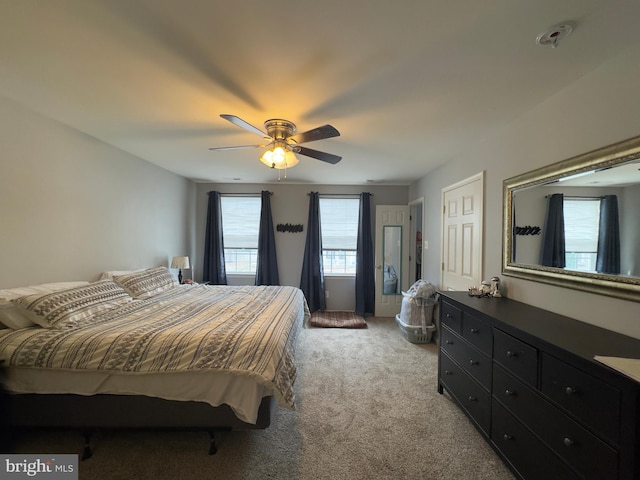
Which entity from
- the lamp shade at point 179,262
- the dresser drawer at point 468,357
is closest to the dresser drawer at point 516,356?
the dresser drawer at point 468,357

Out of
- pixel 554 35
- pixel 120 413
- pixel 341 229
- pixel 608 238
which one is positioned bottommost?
pixel 120 413

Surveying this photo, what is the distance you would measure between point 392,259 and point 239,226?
9.98ft

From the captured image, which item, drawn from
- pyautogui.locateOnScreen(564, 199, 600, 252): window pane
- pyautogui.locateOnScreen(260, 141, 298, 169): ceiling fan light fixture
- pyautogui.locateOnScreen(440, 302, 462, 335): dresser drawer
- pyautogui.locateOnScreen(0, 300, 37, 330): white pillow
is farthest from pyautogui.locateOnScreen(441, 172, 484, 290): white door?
pyautogui.locateOnScreen(0, 300, 37, 330): white pillow

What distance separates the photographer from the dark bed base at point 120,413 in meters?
1.62

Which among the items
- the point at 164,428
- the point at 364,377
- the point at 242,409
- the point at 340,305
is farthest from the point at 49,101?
the point at 340,305

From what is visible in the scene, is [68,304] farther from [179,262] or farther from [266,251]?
[266,251]

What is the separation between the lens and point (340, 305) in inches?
191

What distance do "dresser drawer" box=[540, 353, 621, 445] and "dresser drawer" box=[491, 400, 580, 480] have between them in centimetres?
28

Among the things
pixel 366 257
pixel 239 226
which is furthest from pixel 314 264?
pixel 239 226

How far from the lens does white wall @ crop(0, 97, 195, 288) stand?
2008mm

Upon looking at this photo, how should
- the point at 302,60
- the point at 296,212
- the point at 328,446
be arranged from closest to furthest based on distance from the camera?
the point at 302,60
the point at 328,446
the point at 296,212

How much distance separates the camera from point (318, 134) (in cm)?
192

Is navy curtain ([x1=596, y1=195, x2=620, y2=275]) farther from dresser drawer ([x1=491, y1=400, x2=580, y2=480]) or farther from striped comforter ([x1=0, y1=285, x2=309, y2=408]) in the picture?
striped comforter ([x1=0, y1=285, x2=309, y2=408])

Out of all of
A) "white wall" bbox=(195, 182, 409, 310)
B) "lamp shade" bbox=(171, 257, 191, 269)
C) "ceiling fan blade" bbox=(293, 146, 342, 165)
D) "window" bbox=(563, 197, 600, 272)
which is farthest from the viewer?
"white wall" bbox=(195, 182, 409, 310)
